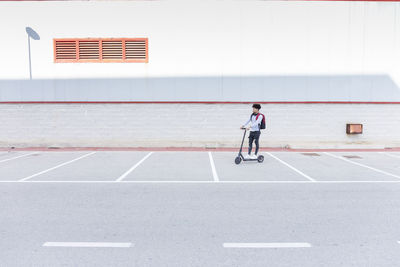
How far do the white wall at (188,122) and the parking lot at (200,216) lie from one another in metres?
6.05

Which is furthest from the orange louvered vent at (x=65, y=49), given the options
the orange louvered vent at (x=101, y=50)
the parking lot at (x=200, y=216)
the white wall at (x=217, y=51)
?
the parking lot at (x=200, y=216)

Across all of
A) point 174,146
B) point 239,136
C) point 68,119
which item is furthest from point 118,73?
point 239,136

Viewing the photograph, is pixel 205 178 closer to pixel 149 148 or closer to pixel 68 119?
pixel 149 148

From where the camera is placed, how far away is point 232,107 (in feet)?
48.5

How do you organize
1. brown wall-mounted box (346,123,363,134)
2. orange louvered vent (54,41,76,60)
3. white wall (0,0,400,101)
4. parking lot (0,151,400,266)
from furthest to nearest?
orange louvered vent (54,41,76,60) < brown wall-mounted box (346,123,363,134) < white wall (0,0,400,101) < parking lot (0,151,400,266)

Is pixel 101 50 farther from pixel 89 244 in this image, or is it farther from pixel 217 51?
pixel 89 244

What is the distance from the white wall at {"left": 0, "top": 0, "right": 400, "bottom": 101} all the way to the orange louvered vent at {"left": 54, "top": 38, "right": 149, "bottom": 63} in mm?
302

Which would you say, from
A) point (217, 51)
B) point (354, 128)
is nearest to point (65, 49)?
point (217, 51)

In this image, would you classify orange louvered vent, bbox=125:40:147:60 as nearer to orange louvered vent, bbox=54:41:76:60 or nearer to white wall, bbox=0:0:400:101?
white wall, bbox=0:0:400:101

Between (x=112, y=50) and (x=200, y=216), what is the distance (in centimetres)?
1252

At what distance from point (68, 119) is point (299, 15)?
13.2m

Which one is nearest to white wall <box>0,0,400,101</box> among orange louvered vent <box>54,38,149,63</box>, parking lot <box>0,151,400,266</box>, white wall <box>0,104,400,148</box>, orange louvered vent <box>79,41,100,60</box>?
orange louvered vent <box>54,38,149,63</box>

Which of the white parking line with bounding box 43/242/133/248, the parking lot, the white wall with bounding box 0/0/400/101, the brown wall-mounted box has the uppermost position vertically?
the white wall with bounding box 0/0/400/101

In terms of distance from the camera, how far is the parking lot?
343 centimetres
